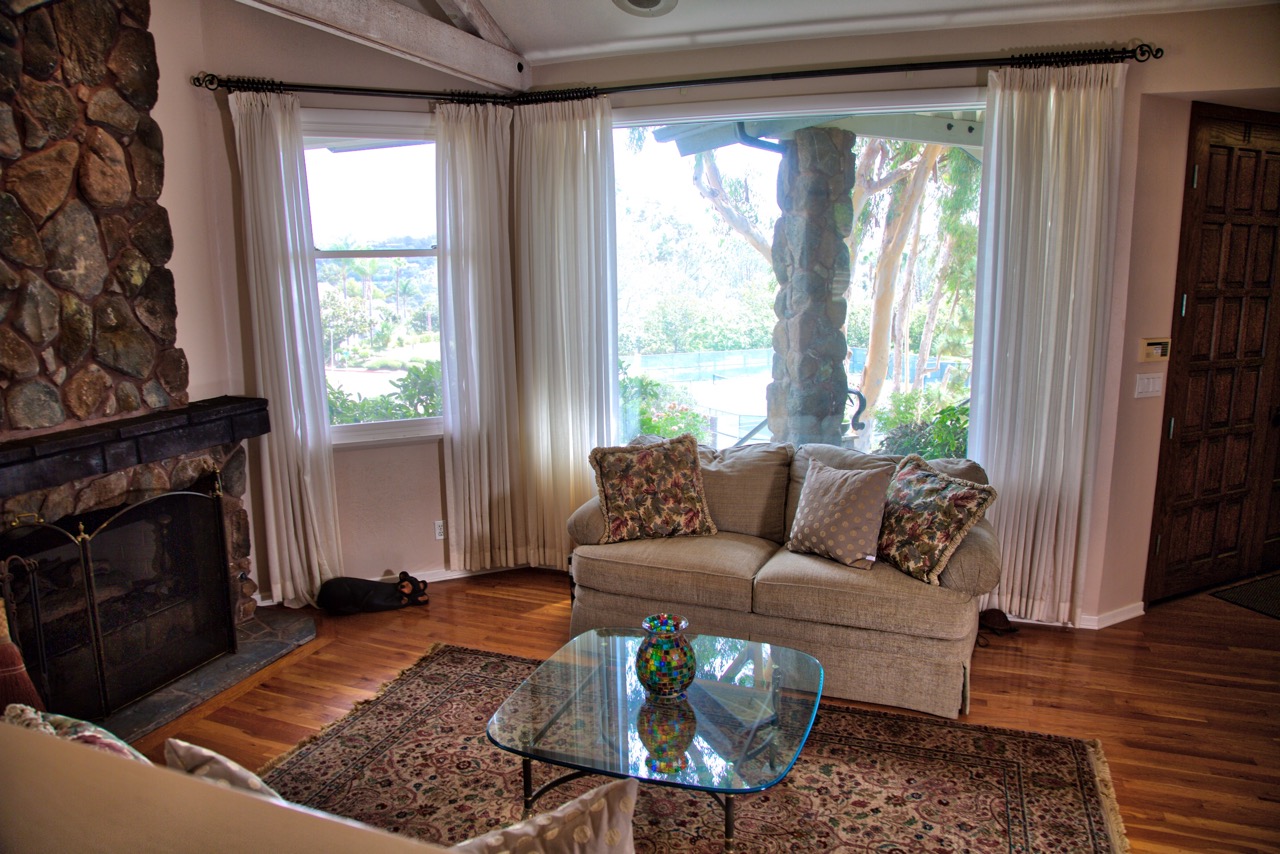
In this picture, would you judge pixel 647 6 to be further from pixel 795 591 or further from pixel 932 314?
pixel 795 591

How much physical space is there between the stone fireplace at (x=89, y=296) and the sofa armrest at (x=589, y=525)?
4.90 feet

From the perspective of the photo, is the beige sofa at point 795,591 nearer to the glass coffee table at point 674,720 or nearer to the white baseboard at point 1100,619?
the glass coffee table at point 674,720

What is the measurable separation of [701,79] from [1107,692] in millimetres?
3204

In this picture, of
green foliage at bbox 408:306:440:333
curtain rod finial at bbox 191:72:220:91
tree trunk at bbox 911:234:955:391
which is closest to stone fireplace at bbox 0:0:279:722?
curtain rod finial at bbox 191:72:220:91

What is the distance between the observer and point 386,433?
425cm

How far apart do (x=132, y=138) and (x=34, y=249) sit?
686mm

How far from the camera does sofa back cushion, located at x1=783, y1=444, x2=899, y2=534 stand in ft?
11.5

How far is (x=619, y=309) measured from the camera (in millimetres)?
4434

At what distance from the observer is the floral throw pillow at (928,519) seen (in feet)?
9.92

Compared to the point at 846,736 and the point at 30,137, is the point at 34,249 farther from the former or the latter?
the point at 846,736

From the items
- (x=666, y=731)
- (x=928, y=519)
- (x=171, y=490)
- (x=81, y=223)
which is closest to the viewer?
(x=666, y=731)

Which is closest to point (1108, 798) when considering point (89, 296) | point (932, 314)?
point (932, 314)

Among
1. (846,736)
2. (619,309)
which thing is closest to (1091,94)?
(619,309)

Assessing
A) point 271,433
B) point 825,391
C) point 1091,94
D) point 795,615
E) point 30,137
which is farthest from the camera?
point 825,391
